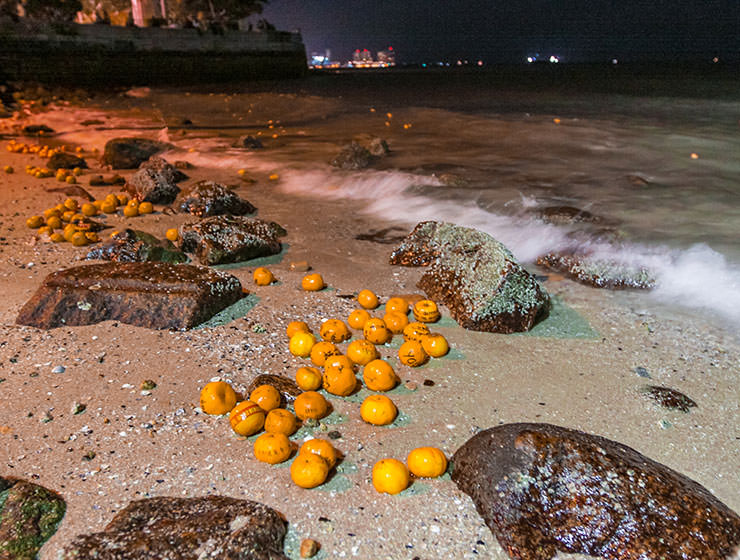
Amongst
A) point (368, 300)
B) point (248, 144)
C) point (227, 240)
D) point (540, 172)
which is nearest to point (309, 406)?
point (368, 300)

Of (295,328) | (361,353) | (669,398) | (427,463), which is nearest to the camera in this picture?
(427,463)

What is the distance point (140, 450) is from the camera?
3373 millimetres

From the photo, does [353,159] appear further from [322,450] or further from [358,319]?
[322,450]

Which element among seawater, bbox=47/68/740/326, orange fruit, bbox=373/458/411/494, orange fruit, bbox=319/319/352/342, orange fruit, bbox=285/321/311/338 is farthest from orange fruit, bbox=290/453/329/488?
seawater, bbox=47/68/740/326

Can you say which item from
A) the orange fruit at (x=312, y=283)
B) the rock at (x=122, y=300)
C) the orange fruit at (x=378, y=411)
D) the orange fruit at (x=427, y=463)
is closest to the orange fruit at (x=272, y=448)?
the orange fruit at (x=378, y=411)

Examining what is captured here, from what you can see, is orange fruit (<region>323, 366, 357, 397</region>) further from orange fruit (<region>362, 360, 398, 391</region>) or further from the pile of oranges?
orange fruit (<region>362, 360, 398, 391</region>)

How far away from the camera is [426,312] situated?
4965mm

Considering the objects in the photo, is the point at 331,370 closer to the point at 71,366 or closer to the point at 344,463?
the point at 344,463

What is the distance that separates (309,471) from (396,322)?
1896mm

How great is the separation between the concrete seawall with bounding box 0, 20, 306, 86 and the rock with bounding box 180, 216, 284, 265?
3770 cm

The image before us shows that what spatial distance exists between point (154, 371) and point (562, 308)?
12.9 feet

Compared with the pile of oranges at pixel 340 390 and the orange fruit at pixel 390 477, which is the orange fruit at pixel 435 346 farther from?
the orange fruit at pixel 390 477

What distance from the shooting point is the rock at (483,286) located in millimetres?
4875

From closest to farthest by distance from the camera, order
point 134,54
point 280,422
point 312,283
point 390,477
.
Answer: point 390,477, point 280,422, point 312,283, point 134,54
